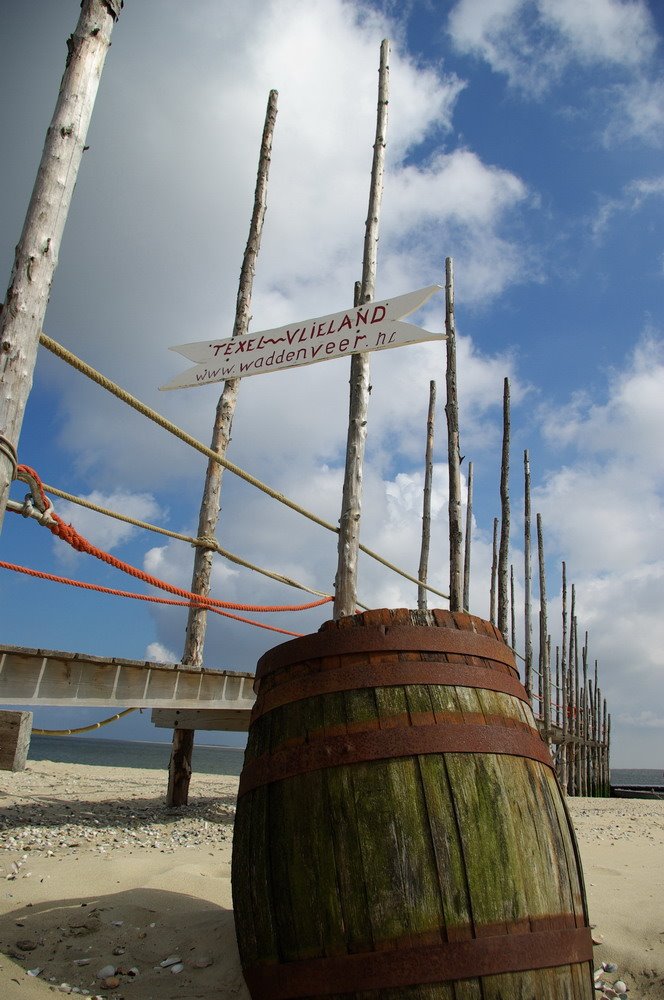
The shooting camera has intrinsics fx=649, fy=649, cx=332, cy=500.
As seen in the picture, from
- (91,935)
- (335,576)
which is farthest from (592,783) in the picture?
(91,935)

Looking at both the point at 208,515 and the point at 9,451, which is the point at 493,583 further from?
the point at 9,451

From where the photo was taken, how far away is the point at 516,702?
6.87 feet

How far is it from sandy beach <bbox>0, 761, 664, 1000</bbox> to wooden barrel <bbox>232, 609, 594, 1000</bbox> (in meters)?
0.82

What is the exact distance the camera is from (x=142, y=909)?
125 inches

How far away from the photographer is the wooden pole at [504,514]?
1266 cm

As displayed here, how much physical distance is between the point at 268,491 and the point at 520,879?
363cm

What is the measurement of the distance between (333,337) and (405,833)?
2.73 m

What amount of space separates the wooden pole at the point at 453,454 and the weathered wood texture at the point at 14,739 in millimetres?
4376

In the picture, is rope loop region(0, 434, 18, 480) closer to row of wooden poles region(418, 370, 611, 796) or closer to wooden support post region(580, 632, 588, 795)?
row of wooden poles region(418, 370, 611, 796)

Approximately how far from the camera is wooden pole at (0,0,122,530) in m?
2.35

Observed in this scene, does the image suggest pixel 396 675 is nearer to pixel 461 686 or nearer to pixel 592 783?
pixel 461 686

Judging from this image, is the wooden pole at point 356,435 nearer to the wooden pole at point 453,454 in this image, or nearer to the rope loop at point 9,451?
the wooden pole at point 453,454

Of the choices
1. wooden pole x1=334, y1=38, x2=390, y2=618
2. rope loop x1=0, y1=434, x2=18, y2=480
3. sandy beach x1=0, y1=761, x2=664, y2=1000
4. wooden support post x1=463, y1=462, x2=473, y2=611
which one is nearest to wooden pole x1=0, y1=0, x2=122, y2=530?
rope loop x1=0, y1=434, x2=18, y2=480

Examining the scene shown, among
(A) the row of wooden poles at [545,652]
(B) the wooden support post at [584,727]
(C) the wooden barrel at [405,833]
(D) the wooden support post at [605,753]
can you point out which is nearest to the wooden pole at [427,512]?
(A) the row of wooden poles at [545,652]
